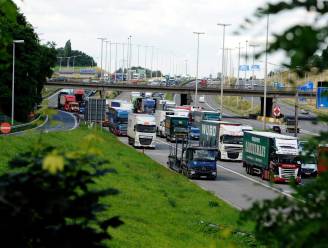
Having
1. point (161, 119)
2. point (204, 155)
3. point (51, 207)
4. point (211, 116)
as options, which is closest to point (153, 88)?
point (161, 119)

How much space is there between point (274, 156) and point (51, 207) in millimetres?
44659

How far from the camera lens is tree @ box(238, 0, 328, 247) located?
5.05 m

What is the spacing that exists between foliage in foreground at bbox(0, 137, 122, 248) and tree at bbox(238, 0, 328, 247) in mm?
1546

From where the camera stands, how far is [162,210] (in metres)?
31.7

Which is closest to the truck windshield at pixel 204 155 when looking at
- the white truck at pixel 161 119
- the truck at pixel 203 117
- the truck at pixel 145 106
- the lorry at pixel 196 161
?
the lorry at pixel 196 161

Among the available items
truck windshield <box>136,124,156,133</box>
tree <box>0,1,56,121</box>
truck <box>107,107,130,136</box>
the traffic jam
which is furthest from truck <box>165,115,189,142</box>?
tree <box>0,1,56,121</box>

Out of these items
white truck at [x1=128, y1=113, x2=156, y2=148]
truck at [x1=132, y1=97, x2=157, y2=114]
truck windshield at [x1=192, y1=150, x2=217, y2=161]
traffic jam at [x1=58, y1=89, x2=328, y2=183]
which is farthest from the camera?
truck at [x1=132, y1=97, x2=157, y2=114]

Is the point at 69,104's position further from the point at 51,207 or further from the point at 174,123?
the point at 51,207

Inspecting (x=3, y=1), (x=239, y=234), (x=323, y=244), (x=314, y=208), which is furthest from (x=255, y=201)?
(x=239, y=234)

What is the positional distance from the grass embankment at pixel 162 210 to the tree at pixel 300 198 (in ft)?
27.6

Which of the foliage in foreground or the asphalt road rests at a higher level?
the foliage in foreground

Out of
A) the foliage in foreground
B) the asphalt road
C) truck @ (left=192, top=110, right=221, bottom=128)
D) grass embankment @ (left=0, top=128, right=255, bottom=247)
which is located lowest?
the asphalt road

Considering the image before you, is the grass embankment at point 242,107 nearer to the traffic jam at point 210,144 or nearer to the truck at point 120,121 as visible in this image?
the traffic jam at point 210,144

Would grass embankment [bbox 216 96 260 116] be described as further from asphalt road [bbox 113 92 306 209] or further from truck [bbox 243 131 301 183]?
truck [bbox 243 131 301 183]
